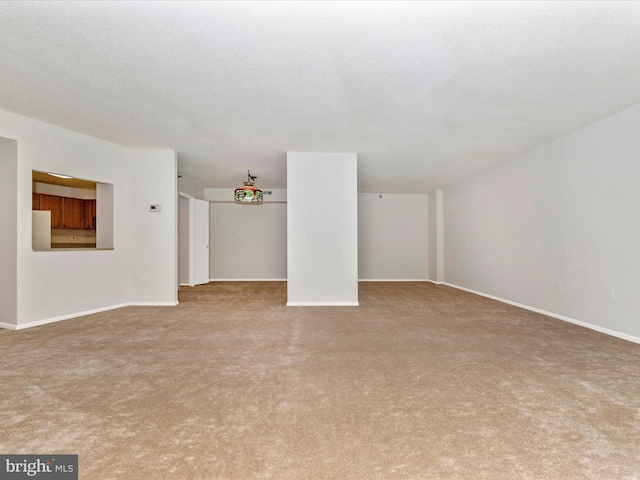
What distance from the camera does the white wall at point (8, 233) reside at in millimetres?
4027

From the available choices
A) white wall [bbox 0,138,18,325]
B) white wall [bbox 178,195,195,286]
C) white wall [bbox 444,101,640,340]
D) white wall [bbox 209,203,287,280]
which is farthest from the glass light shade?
white wall [bbox 444,101,640,340]

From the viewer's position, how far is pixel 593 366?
2750 mm

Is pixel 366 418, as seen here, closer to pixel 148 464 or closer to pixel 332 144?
pixel 148 464

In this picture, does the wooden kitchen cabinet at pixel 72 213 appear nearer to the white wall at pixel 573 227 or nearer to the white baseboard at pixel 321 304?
the white baseboard at pixel 321 304

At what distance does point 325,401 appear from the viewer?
2.11 metres

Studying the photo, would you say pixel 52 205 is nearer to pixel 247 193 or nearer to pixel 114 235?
pixel 114 235

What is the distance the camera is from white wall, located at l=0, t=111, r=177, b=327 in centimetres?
411

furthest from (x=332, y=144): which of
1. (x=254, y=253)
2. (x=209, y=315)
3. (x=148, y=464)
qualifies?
(x=254, y=253)

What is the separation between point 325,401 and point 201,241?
751 centimetres

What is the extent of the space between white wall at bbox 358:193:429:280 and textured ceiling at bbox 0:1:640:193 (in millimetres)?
4853

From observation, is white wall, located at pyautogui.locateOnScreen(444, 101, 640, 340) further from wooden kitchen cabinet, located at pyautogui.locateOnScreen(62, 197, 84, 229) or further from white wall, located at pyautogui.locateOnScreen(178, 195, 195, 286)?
wooden kitchen cabinet, located at pyautogui.locateOnScreen(62, 197, 84, 229)

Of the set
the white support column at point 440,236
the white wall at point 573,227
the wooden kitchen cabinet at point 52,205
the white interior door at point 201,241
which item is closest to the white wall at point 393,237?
the white support column at point 440,236

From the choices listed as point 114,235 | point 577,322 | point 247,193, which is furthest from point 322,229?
point 577,322

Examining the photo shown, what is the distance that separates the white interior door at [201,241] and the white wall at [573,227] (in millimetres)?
6979
